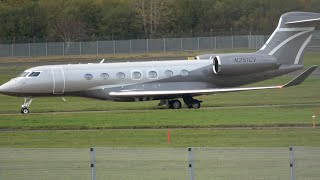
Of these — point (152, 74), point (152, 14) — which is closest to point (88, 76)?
point (152, 74)

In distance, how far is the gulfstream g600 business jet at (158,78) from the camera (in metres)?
43.2

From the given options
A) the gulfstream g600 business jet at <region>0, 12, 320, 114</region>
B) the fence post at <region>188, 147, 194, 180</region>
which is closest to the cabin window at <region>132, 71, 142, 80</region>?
the gulfstream g600 business jet at <region>0, 12, 320, 114</region>

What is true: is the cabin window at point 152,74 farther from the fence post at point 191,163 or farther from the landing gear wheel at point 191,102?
the fence post at point 191,163

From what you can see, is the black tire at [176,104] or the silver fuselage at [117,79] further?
the black tire at [176,104]

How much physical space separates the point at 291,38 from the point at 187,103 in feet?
20.4

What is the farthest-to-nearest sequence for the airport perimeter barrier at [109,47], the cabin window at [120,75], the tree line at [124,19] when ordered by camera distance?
the tree line at [124,19] → the airport perimeter barrier at [109,47] → the cabin window at [120,75]

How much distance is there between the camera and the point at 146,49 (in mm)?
87375

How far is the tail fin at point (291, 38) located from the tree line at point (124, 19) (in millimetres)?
43492

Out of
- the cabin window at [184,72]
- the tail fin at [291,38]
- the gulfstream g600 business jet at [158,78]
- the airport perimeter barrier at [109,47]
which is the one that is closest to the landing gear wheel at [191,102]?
the gulfstream g600 business jet at [158,78]

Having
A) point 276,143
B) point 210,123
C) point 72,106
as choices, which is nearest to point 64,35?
point 72,106

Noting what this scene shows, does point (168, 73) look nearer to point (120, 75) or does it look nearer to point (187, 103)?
point (187, 103)

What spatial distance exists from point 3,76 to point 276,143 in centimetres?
4772

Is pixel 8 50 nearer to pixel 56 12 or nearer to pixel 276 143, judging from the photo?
pixel 56 12

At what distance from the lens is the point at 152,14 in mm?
95750
